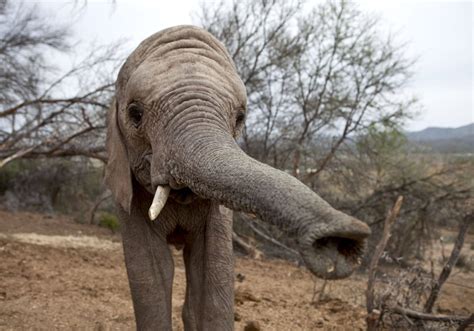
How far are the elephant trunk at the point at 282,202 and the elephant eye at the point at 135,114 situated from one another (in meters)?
0.56

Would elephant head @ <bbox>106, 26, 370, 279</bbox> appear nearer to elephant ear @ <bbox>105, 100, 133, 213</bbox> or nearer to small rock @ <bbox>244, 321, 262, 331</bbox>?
elephant ear @ <bbox>105, 100, 133, 213</bbox>

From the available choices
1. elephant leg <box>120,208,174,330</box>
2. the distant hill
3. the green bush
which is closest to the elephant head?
elephant leg <box>120,208,174,330</box>

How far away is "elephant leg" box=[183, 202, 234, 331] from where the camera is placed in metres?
2.71

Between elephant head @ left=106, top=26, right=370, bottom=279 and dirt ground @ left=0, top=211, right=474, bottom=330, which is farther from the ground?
elephant head @ left=106, top=26, right=370, bottom=279

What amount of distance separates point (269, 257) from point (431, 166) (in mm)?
5468

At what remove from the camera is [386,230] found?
3.89 meters

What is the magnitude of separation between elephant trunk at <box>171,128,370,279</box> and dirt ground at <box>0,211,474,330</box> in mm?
2865

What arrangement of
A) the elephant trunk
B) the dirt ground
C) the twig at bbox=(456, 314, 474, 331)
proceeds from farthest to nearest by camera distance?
the dirt ground, the twig at bbox=(456, 314, 474, 331), the elephant trunk

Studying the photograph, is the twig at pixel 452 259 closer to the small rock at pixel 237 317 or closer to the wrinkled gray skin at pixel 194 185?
the small rock at pixel 237 317

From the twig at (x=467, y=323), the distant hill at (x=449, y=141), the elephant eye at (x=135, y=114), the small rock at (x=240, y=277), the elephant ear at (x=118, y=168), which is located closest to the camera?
the elephant eye at (x=135, y=114)

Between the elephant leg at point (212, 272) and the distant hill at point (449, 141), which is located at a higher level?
the distant hill at point (449, 141)

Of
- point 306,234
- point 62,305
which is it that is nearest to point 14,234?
point 62,305

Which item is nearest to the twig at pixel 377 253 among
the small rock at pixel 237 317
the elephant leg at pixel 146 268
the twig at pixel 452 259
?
the twig at pixel 452 259

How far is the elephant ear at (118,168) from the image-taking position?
2.58 metres
